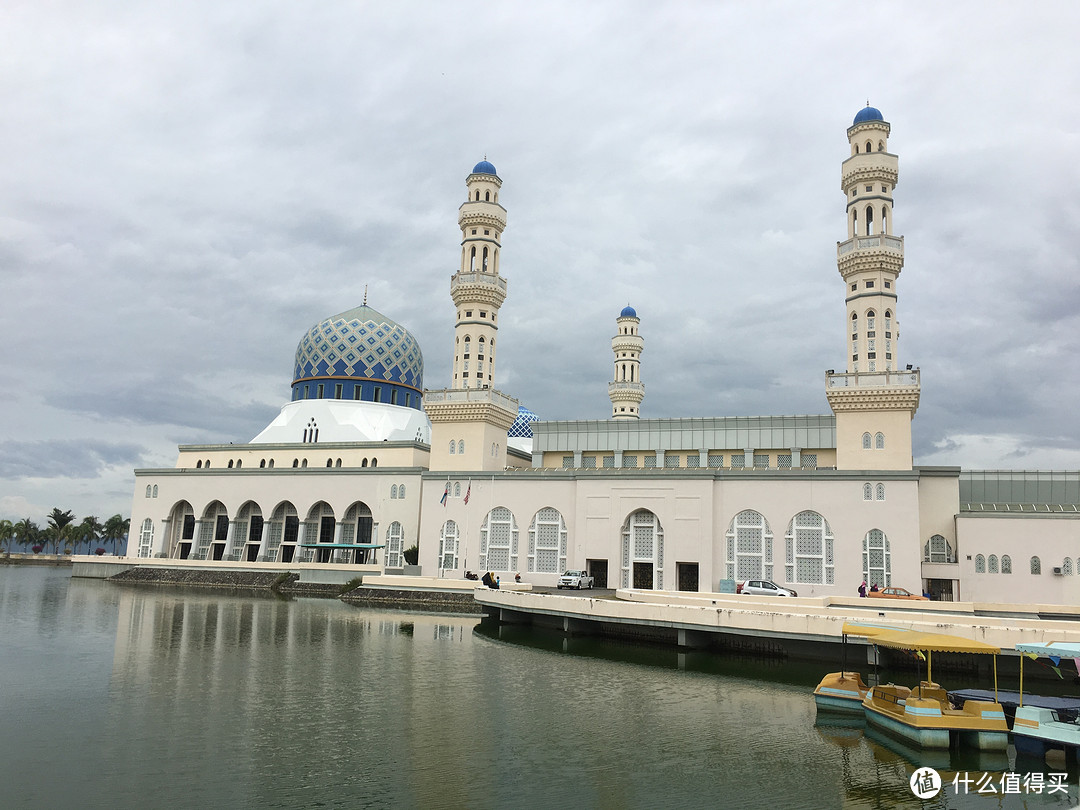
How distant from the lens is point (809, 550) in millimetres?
37781

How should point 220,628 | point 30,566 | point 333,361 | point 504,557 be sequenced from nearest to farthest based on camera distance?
point 220,628 < point 504,557 < point 333,361 < point 30,566

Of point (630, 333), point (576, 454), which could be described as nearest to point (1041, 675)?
point (576, 454)

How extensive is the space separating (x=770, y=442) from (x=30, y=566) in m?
67.4

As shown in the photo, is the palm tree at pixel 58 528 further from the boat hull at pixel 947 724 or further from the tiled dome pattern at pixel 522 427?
the boat hull at pixel 947 724

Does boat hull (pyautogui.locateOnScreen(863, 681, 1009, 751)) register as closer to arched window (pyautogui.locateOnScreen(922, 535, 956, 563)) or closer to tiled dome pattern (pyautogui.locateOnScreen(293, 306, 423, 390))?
arched window (pyautogui.locateOnScreen(922, 535, 956, 563))

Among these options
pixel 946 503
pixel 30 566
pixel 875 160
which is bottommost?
pixel 30 566

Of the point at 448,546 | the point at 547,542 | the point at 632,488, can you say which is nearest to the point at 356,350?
the point at 448,546

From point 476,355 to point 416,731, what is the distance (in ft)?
108

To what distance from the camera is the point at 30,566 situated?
7488cm

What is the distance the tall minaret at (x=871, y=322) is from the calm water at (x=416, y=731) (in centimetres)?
1752

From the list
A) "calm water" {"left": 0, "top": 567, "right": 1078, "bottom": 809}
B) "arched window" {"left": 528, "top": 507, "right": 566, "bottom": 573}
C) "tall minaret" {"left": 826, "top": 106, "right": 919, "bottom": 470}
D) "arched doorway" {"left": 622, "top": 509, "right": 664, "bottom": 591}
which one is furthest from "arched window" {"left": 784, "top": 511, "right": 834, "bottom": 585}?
"calm water" {"left": 0, "top": 567, "right": 1078, "bottom": 809}

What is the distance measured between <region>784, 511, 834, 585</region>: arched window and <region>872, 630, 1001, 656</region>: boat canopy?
66.9 feet

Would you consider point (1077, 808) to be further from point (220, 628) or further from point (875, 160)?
point (875, 160)

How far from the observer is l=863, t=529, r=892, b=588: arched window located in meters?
36.2
